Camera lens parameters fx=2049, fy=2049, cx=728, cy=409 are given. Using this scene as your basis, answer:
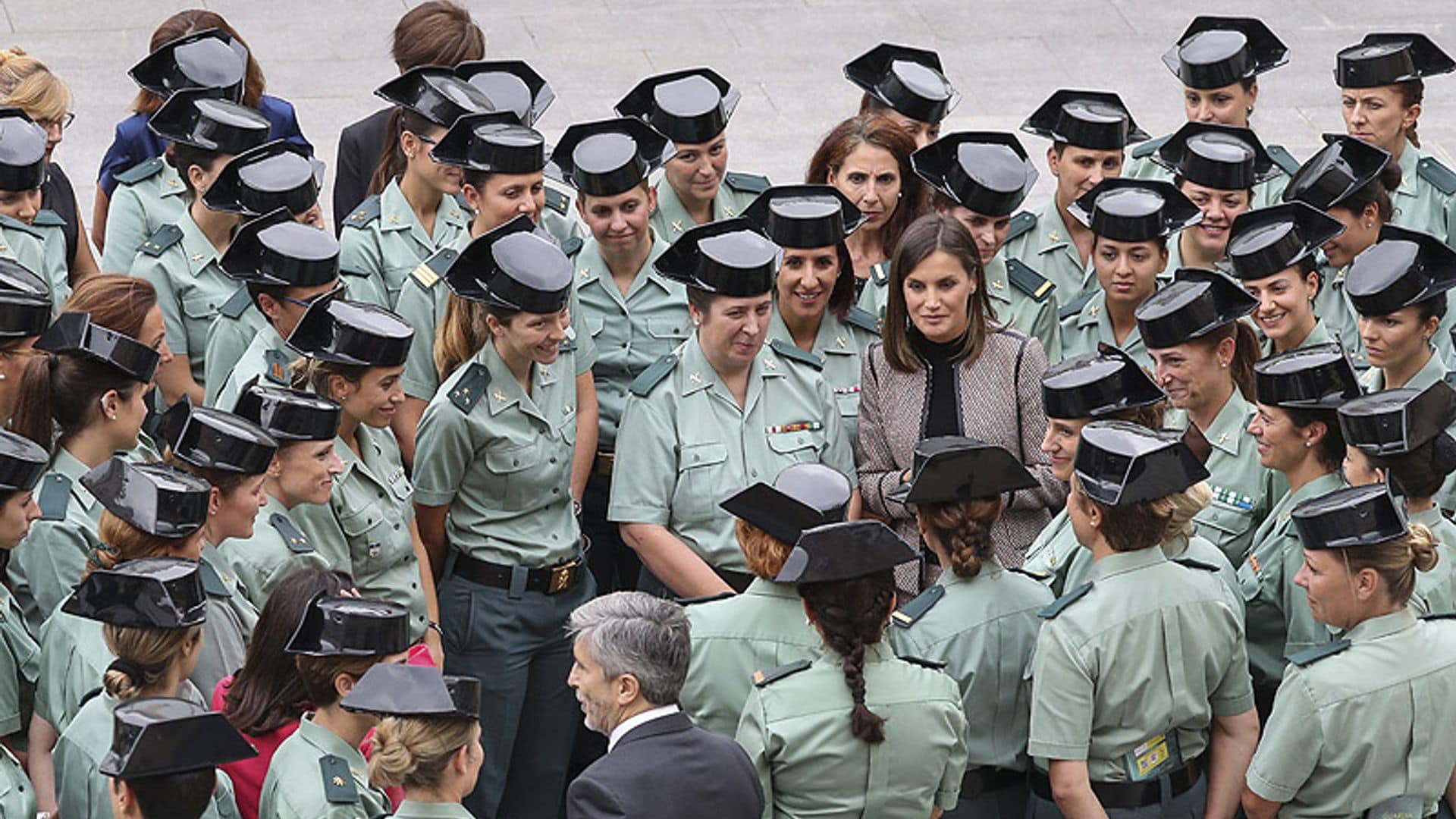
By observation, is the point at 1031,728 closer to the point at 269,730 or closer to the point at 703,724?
the point at 703,724

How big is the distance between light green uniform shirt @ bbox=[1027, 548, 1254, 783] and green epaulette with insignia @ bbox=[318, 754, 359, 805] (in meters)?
1.51

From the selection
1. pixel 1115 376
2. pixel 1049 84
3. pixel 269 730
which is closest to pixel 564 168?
pixel 1115 376

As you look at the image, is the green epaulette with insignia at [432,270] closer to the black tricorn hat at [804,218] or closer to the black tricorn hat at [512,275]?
the black tricorn hat at [512,275]

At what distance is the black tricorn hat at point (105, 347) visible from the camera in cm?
510

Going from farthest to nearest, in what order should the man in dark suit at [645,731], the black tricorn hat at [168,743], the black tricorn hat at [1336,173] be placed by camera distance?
the black tricorn hat at [1336,173] < the man in dark suit at [645,731] < the black tricorn hat at [168,743]

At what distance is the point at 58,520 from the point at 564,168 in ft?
7.56

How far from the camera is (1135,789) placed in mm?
4715

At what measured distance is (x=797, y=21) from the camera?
42.7 feet

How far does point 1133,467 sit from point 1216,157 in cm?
270

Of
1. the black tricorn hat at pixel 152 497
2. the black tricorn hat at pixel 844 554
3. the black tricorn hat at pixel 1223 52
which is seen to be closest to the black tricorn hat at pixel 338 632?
the black tricorn hat at pixel 152 497

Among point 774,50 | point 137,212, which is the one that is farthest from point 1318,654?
point 774,50

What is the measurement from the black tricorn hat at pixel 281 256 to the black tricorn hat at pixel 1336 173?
320 centimetres

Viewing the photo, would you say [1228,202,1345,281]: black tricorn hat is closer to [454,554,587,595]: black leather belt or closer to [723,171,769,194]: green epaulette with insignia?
[723,171,769,194]: green epaulette with insignia

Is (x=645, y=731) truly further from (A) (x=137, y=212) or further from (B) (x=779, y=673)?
(A) (x=137, y=212)
